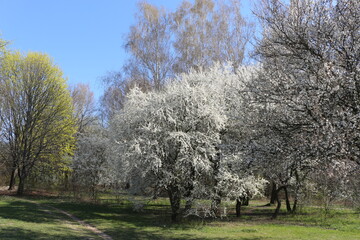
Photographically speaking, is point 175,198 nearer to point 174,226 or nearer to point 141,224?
point 174,226

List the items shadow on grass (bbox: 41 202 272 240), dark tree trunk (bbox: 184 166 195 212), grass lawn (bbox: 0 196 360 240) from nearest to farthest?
grass lawn (bbox: 0 196 360 240) → shadow on grass (bbox: 41 202 272 240) → dark tree trunk (bbox: 184 166 195 212)

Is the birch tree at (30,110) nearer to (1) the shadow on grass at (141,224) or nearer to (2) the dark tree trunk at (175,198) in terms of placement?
(1) the shadow on grass at (141,224)

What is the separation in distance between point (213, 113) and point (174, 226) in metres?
5.96

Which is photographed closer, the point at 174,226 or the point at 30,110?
the point at 174,226

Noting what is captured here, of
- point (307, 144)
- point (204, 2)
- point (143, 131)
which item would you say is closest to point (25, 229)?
point (143, 131)

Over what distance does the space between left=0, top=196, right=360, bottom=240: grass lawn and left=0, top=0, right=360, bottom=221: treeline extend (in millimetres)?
1303

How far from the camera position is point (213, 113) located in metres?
15.8

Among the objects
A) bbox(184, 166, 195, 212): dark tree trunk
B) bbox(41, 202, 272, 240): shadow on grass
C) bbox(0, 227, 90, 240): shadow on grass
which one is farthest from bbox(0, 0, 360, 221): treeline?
bbox(0, 227, 90, 240): shadow on grass

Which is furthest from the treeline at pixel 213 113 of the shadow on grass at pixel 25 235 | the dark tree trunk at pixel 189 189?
the shadow on grass at pixel 25 235

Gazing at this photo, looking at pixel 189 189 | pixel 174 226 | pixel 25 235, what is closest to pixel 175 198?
pixel 189 189

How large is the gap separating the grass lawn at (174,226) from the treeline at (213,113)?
4.28 feet

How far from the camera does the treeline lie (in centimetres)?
767

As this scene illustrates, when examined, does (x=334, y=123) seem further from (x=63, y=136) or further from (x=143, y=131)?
(x=63, y=136)

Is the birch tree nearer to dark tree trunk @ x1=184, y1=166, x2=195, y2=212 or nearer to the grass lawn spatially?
the grass lawn
